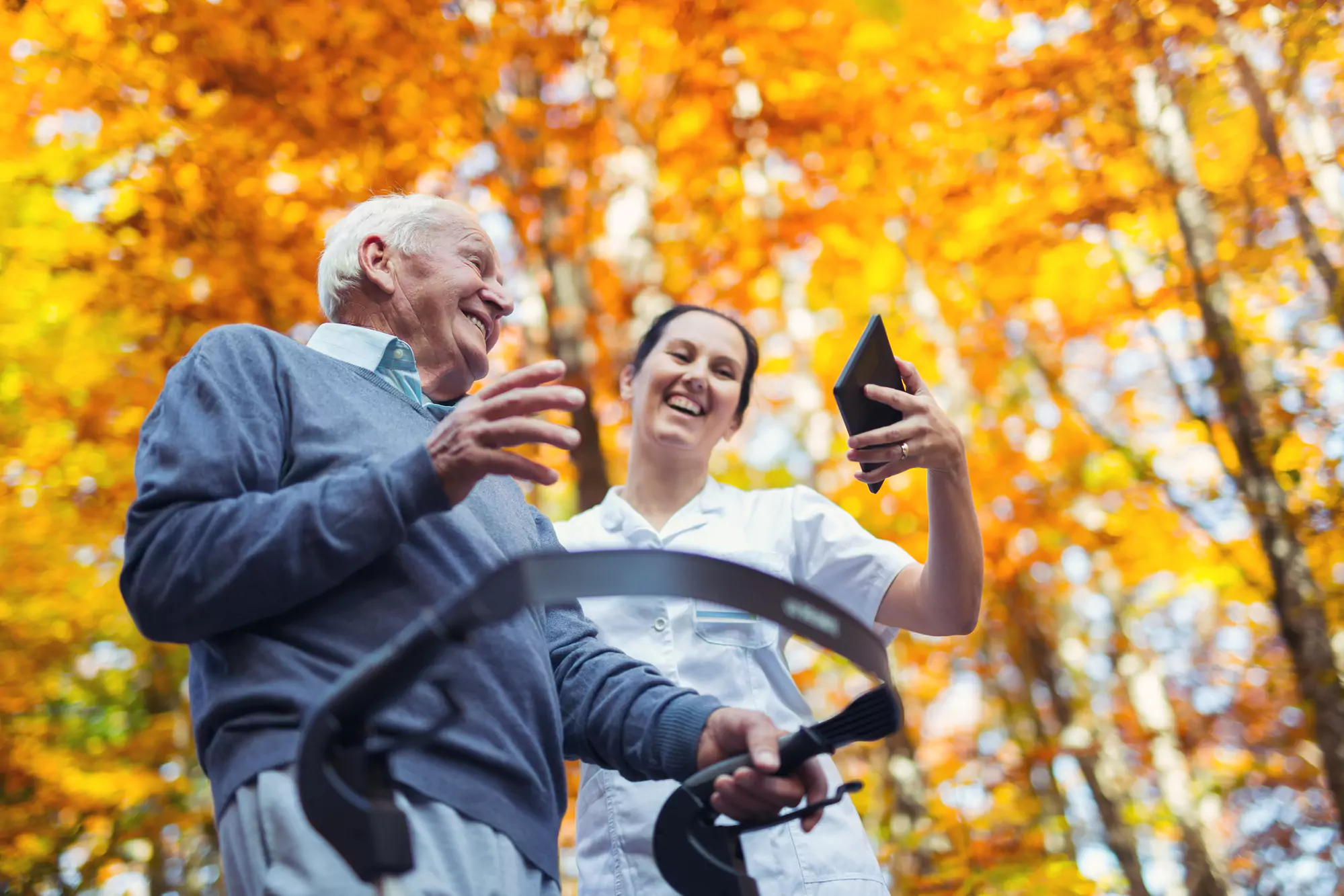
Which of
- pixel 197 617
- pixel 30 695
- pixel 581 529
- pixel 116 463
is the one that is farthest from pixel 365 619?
pixel 30 695

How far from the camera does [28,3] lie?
3938 millimetres

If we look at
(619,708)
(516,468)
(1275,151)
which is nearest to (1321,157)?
(1275,151)

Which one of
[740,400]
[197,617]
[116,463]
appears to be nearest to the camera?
[197,617]

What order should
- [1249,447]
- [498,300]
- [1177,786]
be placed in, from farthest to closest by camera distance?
[1177,786] < [1249,447] < [498,300]

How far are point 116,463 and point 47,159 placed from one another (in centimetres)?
146

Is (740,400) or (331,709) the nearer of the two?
(331,709)

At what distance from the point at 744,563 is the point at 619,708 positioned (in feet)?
1.29

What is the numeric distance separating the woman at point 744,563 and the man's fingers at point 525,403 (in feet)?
2.71

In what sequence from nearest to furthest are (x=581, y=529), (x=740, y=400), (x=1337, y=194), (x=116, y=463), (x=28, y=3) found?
(x=581, y=529), (x=740, y=400), (x=28, y=3), (x=1337, y=194), (x=116, y=463)

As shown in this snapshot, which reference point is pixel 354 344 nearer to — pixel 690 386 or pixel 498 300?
pixel 498 300

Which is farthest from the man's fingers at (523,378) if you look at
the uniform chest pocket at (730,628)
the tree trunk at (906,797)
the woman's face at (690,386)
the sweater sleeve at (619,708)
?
the tree trunk at (906,797)

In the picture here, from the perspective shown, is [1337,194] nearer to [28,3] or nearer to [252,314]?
[252,314]

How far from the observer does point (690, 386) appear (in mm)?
2680

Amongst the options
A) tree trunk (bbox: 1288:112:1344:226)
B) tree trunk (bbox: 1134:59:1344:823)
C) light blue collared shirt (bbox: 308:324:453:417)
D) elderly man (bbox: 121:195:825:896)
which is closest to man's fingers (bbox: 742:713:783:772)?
elderly man (bbox: 121:195:825:896)
